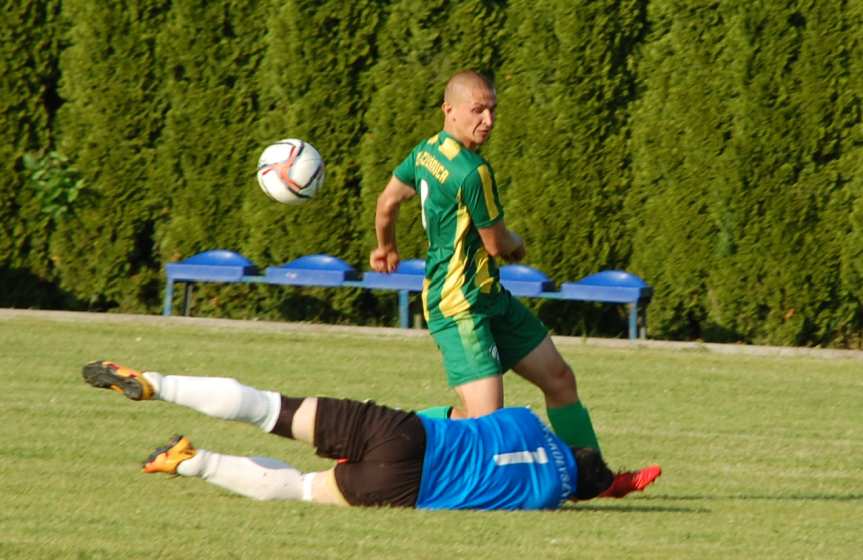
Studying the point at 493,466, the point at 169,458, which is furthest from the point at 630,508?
the point at 169,458

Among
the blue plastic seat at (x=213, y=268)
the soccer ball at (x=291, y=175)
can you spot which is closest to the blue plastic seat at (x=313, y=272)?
the blue plastic seat at (x=213, y=268)

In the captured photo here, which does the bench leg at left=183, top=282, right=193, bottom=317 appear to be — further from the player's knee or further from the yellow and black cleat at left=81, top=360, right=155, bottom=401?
the yellow and black cleat at left=81, top=360, right=155, bottom=401

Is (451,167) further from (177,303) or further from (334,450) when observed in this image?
(177,303)

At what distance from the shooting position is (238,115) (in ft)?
56.5

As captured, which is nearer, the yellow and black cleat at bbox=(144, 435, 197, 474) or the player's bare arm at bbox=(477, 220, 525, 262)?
the yellow and black cleat at bbox=(144, 435, 197, 474)

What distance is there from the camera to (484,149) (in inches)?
656

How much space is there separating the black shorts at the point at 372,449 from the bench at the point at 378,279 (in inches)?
333

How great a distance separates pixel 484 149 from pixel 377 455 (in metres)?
9.86

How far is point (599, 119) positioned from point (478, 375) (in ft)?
29.8

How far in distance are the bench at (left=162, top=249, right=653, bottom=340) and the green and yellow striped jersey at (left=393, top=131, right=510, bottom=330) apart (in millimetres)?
7767

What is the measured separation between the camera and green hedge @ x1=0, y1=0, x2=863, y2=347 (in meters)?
15.8

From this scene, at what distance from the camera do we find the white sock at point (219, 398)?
22.8 feet

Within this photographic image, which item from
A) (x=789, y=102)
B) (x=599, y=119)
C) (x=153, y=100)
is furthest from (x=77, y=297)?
(x=789, y=102)

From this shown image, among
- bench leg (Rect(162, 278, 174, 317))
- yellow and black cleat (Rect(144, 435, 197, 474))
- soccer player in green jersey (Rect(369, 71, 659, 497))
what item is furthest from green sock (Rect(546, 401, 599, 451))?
bench leg (Rect(162, 278, 174, 317))
